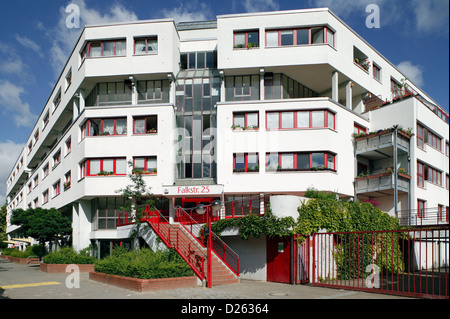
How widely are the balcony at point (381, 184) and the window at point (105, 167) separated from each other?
16382 mm

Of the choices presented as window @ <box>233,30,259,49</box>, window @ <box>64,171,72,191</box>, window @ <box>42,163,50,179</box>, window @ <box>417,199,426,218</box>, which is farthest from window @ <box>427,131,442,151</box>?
window @ <box>42,163,50,179</box>

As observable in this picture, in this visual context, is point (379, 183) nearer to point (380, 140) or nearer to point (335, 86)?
point (380, 140)

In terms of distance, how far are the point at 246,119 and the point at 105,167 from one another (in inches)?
413

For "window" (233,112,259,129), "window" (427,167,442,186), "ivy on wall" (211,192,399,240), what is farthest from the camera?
"window" (427,167,442,186)

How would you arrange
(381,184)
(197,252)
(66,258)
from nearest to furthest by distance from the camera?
(197,252)
(66,258)
(381,184)

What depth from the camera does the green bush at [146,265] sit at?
1812 centimetres

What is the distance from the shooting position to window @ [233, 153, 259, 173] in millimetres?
30766

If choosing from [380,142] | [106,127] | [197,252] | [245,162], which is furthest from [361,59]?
[197,252]

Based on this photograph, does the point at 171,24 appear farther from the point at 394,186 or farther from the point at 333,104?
the point at 394,186

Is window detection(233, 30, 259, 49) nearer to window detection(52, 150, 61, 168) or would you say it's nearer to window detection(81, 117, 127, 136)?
window detection(81, 117, 127, 136)

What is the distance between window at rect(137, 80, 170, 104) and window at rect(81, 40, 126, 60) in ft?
8.90

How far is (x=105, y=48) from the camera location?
112ft

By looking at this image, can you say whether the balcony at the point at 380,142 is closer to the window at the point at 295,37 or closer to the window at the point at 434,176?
the window at the point at 434,176
